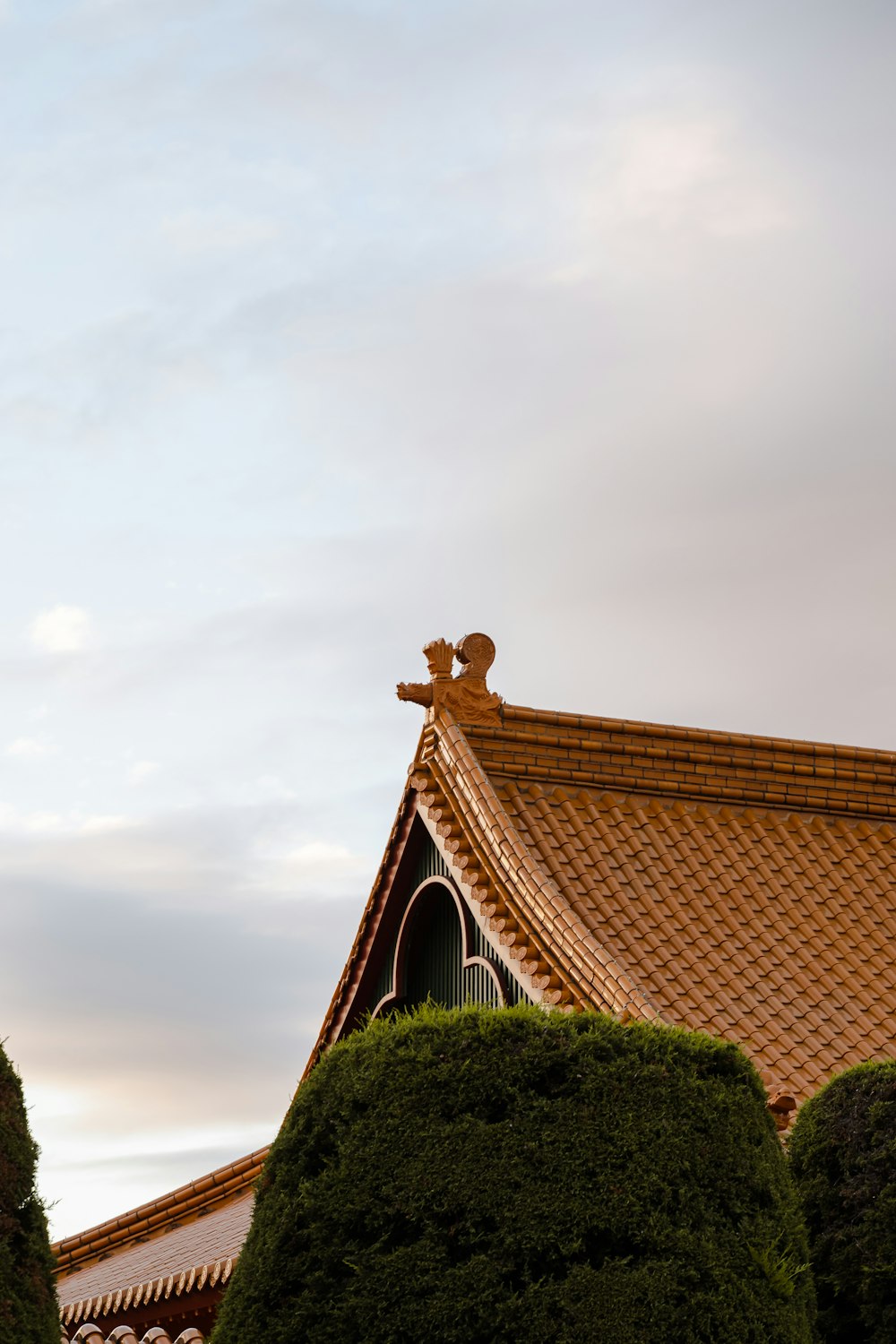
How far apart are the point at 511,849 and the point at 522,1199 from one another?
598 cm

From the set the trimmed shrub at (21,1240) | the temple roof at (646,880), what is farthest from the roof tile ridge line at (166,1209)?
the trimmed shrub at (21,1240)

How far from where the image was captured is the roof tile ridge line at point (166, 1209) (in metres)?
17.0

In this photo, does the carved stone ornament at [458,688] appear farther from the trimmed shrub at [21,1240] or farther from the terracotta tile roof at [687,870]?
the trimmed shrub at [21,1240]

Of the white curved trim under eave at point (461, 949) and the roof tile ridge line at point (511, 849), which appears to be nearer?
the roof tile ridge line at point (511, 849)

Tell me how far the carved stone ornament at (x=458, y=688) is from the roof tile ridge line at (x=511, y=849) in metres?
0.16

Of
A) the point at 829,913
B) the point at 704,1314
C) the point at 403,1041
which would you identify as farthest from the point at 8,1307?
the point at 829,913

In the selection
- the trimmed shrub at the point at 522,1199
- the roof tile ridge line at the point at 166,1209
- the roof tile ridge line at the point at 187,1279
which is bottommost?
the trimmed shrub at the point at 522,1199

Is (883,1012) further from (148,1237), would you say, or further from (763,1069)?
(148,1237)

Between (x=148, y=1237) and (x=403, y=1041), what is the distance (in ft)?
35.6

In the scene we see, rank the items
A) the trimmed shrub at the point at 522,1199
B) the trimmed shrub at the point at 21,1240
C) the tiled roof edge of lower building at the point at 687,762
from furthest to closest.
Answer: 1. the tiled roof edge of lower building at the point at 687,762
2. the trimmed shrub at the point at 21,1240
3. the trimmed shrub at the point at 522,1199

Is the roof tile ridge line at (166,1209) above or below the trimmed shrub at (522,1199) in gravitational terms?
above

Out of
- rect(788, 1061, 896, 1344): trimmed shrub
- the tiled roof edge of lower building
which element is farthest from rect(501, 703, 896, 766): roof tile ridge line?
rect(788, 1061, 896, 1344): trimmed shrub

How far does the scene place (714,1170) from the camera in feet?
23.9

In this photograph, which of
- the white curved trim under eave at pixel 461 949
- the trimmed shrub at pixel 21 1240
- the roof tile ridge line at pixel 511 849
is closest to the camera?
the trimmed shrub at pixel 21 1240
